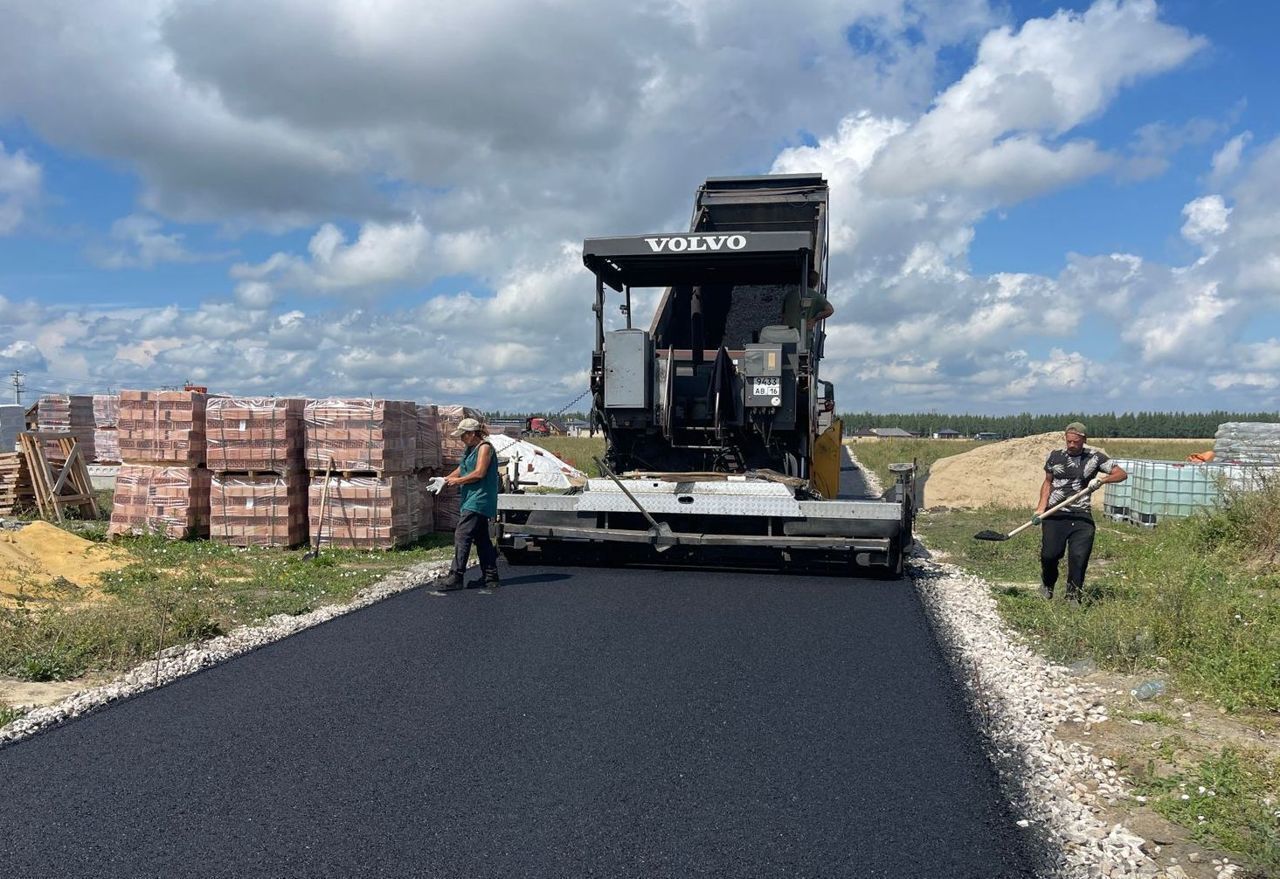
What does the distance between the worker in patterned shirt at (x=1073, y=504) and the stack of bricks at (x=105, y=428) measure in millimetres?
17188

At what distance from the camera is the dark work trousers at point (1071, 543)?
307 inches

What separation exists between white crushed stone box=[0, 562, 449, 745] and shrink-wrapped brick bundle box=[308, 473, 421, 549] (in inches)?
99.0

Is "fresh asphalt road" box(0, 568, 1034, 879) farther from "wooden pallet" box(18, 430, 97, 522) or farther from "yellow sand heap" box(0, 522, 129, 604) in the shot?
"wooden pallet" box(18, 430, 97, 522)

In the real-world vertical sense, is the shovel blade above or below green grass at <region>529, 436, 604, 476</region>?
below

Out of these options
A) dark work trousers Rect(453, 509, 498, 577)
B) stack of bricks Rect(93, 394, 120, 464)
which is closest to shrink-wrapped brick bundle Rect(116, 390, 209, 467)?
dark work trousers Rect(453, 509, 498, 577)

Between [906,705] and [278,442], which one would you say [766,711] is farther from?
[278,442]

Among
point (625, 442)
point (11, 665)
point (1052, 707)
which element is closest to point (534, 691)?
point (1052, 707)

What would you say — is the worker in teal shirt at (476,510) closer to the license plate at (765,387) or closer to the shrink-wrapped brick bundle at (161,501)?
the license plate at (765,387)

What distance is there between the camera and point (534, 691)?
17.6 feet

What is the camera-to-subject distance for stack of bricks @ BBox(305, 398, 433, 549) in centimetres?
1140

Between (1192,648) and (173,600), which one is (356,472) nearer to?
(173,600)

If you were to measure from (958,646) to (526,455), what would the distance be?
32.3 ft

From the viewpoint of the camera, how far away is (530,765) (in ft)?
→ 14.0

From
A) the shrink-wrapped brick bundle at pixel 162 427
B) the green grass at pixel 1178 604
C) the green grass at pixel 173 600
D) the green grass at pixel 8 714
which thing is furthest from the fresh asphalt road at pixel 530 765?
the shrink-wrapped brick bundle at pixel 162 427
